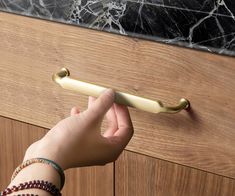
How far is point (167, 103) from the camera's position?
0.68 metres

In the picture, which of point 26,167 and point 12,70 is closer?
point 26,167

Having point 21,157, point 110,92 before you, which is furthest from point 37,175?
point 21,157

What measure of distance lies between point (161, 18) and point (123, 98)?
105mm

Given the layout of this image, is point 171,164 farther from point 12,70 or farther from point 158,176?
point 12,70

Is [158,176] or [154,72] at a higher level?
[154,72]

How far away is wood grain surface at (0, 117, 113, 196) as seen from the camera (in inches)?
32.0

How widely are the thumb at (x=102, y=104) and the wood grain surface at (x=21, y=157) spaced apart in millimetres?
154

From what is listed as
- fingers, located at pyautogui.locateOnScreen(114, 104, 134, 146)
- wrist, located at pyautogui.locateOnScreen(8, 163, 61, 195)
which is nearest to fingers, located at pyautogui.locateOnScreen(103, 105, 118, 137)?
fingers, located at pyautogui.locateOnScreen(114, 104, 134, 146)

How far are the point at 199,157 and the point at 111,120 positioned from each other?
12cm

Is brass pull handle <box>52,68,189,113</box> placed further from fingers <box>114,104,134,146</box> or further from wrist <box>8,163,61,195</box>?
wrist <box>8,163,61,195</box>

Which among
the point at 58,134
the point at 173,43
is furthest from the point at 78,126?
the point at 173,43

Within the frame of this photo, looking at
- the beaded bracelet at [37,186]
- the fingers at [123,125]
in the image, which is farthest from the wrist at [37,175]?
the fingers at [123,125]

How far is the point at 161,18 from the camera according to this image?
0.64 m

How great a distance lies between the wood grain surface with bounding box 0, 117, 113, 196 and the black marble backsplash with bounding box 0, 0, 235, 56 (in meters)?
0.20
